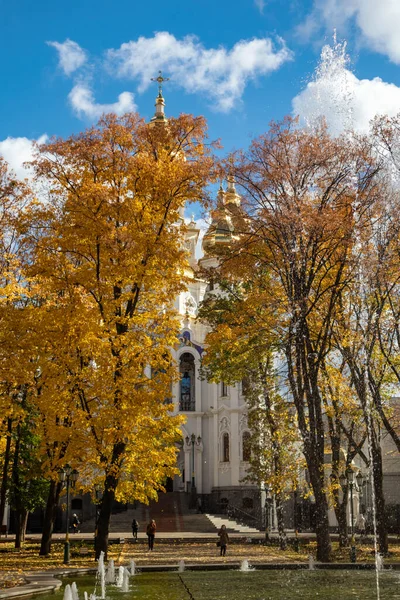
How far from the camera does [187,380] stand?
5688cm

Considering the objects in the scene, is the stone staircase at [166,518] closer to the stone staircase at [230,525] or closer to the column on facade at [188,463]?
the stone staircase at [230,525]

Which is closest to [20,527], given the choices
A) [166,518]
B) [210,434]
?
[166,518]

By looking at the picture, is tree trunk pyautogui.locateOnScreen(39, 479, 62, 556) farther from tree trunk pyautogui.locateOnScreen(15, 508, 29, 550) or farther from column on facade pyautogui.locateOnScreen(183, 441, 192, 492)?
column on facade pyautogui.locateOnScreen(183, 441, 192, 492)

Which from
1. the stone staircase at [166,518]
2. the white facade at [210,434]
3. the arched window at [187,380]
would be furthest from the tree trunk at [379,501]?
the arched window at [187,380]

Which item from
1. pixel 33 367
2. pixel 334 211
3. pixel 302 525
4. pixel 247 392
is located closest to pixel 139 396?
pixel 33 367

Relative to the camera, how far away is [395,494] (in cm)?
4541

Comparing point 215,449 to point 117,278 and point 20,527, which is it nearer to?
point 20,527

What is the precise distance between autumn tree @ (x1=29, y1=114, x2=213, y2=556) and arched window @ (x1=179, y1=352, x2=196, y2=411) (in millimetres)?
33583

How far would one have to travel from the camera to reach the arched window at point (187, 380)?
55.7m

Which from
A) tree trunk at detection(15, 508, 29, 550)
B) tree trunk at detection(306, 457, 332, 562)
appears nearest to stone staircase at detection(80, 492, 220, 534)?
tree trunk at detection(15, 508, 29, 550)

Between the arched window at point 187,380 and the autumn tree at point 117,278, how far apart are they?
110 ft

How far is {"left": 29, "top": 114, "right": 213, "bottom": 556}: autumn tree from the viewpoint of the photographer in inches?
800

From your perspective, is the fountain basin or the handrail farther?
the handrail

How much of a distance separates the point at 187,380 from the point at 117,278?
122 ft
